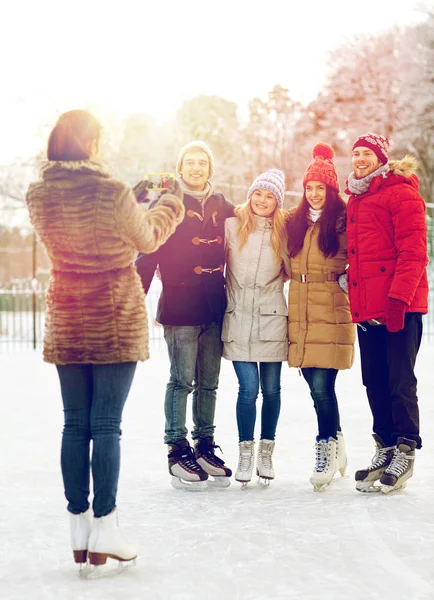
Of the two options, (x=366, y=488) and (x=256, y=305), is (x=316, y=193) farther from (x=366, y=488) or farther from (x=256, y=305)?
(x=366, y=488)

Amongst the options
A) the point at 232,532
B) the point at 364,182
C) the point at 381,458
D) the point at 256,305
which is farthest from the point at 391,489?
the point at 364,182

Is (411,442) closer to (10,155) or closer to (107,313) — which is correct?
(107,313)

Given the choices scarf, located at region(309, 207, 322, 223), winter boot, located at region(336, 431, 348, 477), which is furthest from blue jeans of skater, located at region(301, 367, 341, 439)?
scarf, located at region(309, 207, 322, 223)

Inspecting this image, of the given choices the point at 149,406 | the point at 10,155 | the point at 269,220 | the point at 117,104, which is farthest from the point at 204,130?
the point at 269,220

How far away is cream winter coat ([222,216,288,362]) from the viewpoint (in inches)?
164

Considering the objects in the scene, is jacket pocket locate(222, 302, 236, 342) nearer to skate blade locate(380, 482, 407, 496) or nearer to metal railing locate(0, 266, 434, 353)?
skate blade locate(380, 482, 407, 496)

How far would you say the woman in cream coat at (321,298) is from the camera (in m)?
4.12

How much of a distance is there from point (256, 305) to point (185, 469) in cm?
88

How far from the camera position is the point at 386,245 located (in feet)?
13.0

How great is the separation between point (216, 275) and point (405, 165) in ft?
3.47

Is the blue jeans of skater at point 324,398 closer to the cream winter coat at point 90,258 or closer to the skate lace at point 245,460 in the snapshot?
the skate lace at point 245,460

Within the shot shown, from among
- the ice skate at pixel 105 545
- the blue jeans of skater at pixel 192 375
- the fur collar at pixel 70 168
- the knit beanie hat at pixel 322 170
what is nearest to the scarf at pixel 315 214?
the knit beanie hat at pixel 322 170

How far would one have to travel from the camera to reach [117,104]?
24281 mm

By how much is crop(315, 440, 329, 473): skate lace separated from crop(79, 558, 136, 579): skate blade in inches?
53.4
